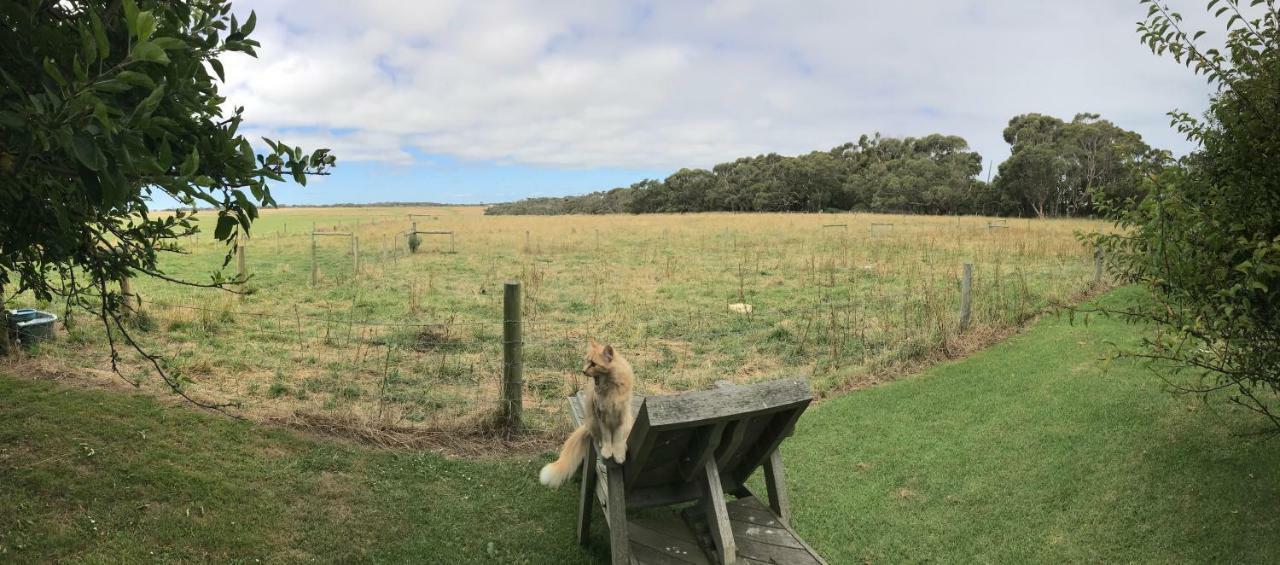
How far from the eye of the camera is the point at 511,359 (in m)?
6.91

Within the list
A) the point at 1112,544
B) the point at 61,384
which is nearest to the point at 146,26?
the point at 1112,544

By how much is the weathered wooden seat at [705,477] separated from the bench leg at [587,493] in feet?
0.04

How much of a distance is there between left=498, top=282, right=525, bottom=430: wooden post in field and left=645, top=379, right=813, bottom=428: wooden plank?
3.56m

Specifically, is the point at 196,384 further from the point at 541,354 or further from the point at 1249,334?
the point at 1249,334

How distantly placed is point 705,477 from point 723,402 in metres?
0.70

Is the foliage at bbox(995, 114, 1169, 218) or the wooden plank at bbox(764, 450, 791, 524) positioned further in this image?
the foliage at bbox(995, 114, 1169, 218)

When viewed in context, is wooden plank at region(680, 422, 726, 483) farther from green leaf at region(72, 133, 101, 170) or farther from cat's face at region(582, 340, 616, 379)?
green leaf at region(72, 133, 101, 170)

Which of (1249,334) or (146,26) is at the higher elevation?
(146,26)

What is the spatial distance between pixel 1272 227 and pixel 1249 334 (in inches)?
33.4

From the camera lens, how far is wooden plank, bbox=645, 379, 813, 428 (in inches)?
136

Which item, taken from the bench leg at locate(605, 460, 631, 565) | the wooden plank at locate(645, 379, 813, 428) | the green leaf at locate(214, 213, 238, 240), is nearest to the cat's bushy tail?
the bench leg at locate(605, 460, 631, 565)

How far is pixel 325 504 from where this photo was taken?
5215mm

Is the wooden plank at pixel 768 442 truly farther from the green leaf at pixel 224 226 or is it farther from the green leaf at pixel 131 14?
the green leaf at pixel 131 14

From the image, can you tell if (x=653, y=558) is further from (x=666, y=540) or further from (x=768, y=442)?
(x=768, y=442)
